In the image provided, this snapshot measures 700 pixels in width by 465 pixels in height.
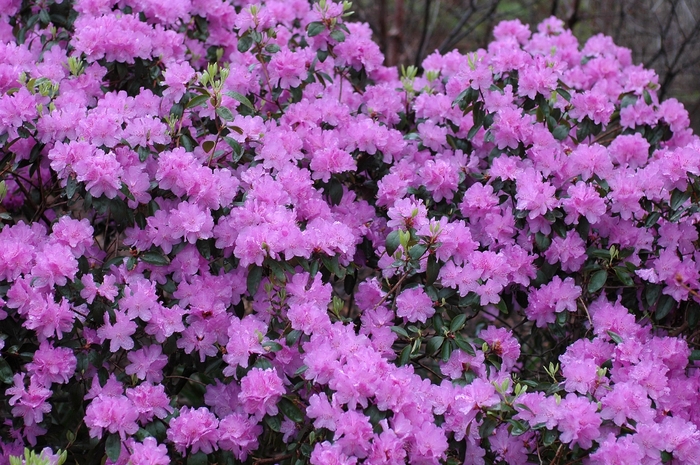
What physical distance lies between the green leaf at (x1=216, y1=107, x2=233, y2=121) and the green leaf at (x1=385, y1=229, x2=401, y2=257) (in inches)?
23.9

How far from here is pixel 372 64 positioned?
9.70ft

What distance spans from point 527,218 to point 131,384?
4.11ft

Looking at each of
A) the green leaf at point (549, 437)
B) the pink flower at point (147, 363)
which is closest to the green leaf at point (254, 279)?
the pink flower at point (147, 363)

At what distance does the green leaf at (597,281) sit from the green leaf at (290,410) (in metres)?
0.93

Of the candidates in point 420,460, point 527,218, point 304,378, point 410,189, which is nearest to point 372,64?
point 410,189

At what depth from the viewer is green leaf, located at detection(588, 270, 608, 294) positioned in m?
2.39

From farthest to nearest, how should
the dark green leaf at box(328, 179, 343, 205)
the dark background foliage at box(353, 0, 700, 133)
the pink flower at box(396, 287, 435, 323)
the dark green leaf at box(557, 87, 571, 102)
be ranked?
the dark background foliage at box(353, 0, 700, 133)
the dark green leaf at box(557, 87, 571, 102)
the dark green leaf at box(328, 179, 343, 205)
the pink flower at box(396, 287, 435, 323)

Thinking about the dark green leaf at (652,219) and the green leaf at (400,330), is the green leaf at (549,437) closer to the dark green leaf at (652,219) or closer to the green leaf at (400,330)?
the green leaf at (400,330)

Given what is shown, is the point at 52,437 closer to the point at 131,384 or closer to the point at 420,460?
the point at 131,384

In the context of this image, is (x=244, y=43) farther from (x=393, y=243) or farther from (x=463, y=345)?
(x=463, y=345)

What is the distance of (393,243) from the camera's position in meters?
2.26

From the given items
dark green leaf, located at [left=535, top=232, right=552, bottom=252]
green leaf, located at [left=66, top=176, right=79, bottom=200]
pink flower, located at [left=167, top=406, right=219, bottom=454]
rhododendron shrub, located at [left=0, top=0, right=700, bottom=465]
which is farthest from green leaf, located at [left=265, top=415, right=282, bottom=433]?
dark green leaf, located at [left=535, top=232, right=552, bottom=252]

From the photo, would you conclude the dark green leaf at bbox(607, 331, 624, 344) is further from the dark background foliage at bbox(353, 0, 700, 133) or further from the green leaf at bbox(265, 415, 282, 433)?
the dark background foliage at bbox(353, 0, 700, 133)

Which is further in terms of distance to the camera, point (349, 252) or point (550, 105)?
point (550, 105)
